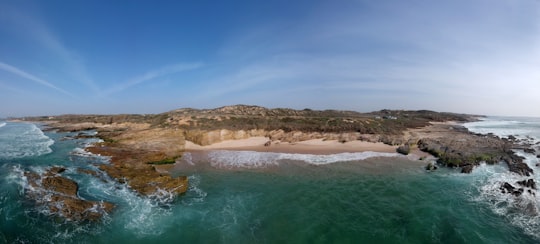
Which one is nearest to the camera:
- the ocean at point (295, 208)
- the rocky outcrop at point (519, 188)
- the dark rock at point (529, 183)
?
the ocean at point (295, 208)

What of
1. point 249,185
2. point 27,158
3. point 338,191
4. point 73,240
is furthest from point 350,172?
point 27,158

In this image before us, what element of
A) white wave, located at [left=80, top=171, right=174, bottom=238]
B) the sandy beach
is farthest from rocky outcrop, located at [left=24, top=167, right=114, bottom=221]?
the sandy beach

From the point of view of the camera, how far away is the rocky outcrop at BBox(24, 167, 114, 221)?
514 inches

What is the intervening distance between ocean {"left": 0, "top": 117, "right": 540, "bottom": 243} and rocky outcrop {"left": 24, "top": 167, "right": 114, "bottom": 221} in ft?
1.40

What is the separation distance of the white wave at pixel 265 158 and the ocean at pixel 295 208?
1.04 meters

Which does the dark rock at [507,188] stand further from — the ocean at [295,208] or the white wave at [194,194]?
the white wave at [194,194]

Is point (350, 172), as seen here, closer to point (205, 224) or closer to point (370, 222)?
point (370, 222)

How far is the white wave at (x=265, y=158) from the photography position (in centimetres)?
2417

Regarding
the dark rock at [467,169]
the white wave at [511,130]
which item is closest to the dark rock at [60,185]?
the dark rock at [467,169]

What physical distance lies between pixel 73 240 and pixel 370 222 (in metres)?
13.4

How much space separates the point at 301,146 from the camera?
32469 millimetres

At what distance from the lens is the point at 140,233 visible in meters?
11.8

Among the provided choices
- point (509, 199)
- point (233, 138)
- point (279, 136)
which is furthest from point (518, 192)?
point (233, 138)

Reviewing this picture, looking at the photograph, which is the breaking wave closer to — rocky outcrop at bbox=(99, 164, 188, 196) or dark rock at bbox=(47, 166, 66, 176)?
rocky outcrop at bbox=(99, 164, 188, 196)
